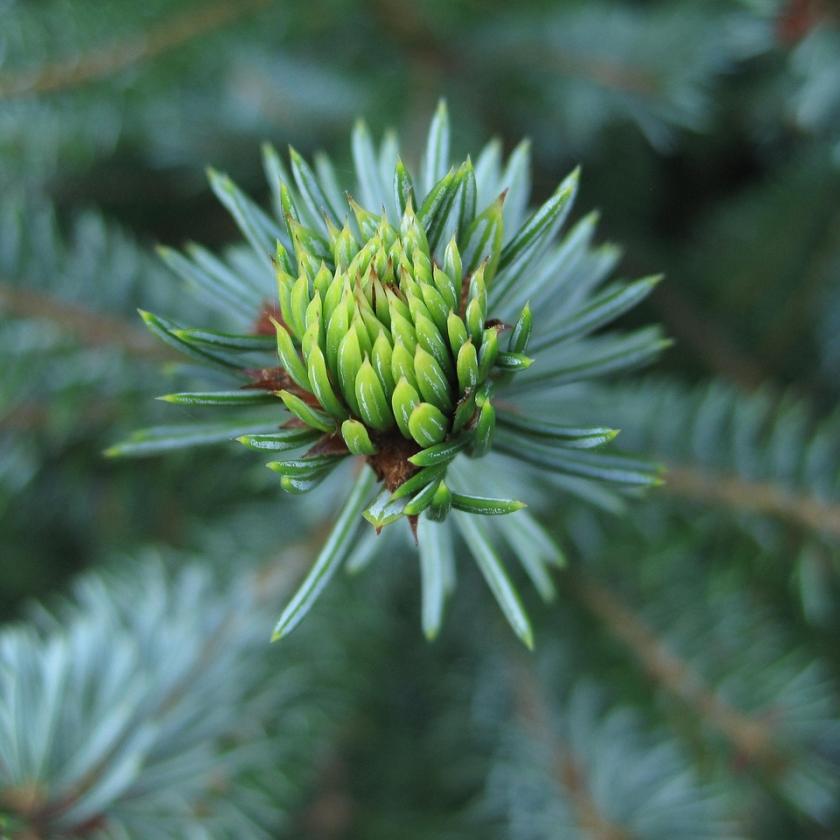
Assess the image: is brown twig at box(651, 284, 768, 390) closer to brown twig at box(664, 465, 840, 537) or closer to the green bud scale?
brown twig at box(664, 465, 840, 537)

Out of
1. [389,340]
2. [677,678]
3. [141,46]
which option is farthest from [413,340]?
[141,46]

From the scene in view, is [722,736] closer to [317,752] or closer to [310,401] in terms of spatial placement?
[317,752]

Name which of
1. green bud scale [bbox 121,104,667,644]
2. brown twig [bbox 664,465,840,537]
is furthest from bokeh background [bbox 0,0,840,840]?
green bud scale [bbox 121,104,667,644]

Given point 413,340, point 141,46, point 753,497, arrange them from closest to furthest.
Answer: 1. point 413,340
2. point 753,497
3. point 141,46

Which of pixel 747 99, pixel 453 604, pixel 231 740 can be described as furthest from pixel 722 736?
pixel 747 99

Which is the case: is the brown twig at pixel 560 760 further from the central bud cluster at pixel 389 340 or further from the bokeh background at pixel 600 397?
the central bud cluster at pixel 389 340

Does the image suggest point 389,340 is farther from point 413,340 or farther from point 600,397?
point 600,397
